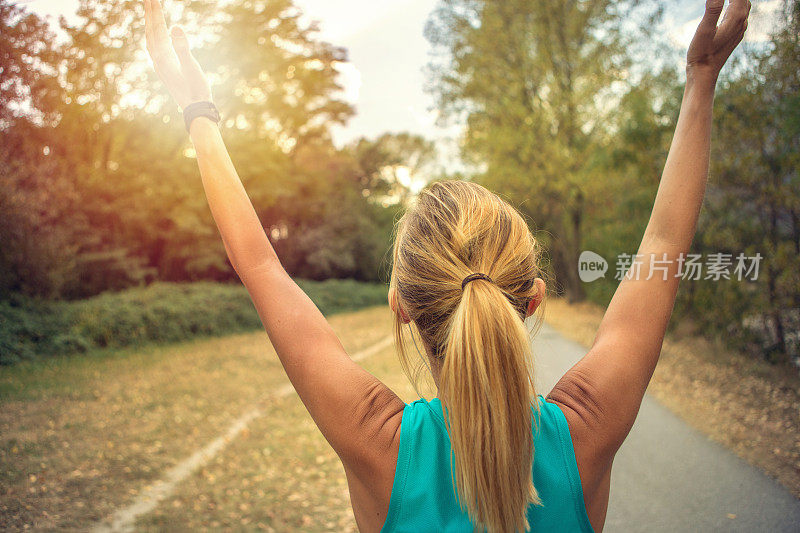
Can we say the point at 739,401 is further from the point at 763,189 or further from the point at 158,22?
the point at 158,22

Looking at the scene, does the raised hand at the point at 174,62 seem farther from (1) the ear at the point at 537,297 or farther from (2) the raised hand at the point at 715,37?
(2) the raised hand at the point at 715,37

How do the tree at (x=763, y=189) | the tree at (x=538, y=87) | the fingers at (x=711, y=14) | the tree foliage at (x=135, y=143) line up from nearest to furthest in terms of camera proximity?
the fingers at (x=711, y=14) < the tree foliage at (x=135, y=143) < the tree at (x=763, y=189) < the tree at (x=538, y=87)

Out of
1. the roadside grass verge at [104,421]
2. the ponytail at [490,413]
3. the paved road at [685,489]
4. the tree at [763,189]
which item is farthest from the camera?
the tree at [763,189]

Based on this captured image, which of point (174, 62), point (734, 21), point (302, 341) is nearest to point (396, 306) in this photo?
point (302, 341)

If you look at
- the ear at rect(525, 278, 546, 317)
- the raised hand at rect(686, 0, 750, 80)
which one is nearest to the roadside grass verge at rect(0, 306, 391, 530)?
the ear at rect(525, 278, 546, 317)

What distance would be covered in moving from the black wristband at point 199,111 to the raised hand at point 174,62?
0.02 meters

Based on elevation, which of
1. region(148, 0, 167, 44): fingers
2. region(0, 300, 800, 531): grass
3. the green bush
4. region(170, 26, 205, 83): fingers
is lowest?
region(0, 300, 800, 531): grass

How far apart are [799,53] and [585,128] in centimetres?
1365

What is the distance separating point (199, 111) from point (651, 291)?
112cm

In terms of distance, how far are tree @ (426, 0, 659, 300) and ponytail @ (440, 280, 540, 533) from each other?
47.8 feet

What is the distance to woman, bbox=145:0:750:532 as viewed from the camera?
1.00 m

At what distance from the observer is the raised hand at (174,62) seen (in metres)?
1.25

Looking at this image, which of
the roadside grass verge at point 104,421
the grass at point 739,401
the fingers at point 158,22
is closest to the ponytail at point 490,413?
the fingers at point 158,22

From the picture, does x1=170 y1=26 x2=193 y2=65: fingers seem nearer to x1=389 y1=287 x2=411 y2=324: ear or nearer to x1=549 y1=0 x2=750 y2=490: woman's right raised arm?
x1=389 y1=287 x2=411 y2=324: ear
